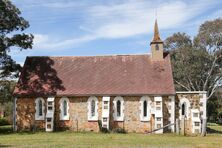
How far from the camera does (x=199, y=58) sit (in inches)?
2183

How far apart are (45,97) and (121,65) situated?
7.77 m

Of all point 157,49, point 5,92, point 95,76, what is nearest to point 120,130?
Answer: point 95,76

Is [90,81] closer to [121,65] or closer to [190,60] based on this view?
[121,65]

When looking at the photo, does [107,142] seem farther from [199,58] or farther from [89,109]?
[199,58]

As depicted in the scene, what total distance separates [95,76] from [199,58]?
77.7 ft

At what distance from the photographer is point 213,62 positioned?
54.8 meters

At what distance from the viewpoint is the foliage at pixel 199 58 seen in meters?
53.6

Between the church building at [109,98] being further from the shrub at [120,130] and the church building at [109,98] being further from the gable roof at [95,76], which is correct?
the shrub at [120,130]

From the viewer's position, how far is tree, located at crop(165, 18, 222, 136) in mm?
53594

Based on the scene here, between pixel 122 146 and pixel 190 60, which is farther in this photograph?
pixel 190 60

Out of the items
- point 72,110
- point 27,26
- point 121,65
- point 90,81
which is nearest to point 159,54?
point 121,65

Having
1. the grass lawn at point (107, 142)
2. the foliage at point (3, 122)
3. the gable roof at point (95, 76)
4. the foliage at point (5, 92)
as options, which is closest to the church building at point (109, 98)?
the gable roof at point (95, 76)

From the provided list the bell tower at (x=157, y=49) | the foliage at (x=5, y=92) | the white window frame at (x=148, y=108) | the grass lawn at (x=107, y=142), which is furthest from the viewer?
the foliage at (x=5, y=92)

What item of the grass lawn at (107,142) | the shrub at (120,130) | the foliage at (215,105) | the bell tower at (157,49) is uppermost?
the bell tower at (157,49)
